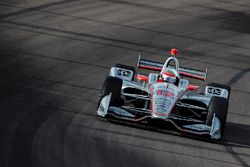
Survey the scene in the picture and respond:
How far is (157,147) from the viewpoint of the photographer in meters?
14.9

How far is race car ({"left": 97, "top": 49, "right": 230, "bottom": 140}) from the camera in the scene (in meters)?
15.8

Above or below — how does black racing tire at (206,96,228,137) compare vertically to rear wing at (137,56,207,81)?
below

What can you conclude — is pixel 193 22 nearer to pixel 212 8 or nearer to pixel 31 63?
pixel 212 8

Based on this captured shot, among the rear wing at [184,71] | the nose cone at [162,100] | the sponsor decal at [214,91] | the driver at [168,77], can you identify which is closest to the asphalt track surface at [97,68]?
the nose cone at [162,100]

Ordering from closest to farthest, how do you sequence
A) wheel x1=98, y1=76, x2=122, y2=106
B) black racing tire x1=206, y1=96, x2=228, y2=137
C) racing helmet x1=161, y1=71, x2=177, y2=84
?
black racing tire x1=206, y1=96, x2=228, y2=137 < wheel x1=98, y1=76, x2=122, y2=106 < racing helmet x1=161, y1=71, x2=177, y2=84

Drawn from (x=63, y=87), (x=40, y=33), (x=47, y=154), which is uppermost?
Result: (x=40, y=33)

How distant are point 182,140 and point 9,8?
36.6 ft

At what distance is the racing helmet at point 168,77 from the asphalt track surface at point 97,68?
5.22 feet

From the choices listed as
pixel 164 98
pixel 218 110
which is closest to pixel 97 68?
pixel 164 98

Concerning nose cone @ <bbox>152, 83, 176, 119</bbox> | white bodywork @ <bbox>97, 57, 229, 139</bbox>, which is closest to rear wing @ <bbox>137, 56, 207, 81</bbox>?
white bodywork @ <bbox>97, 57, 229, 139</bbox>

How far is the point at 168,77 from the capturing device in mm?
17094

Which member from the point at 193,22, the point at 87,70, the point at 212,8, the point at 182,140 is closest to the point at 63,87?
the point at 87,70

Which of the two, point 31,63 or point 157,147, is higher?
point 31,63

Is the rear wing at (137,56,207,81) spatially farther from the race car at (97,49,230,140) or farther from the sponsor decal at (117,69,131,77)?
the sponsor decal at (117,69,131,77)
